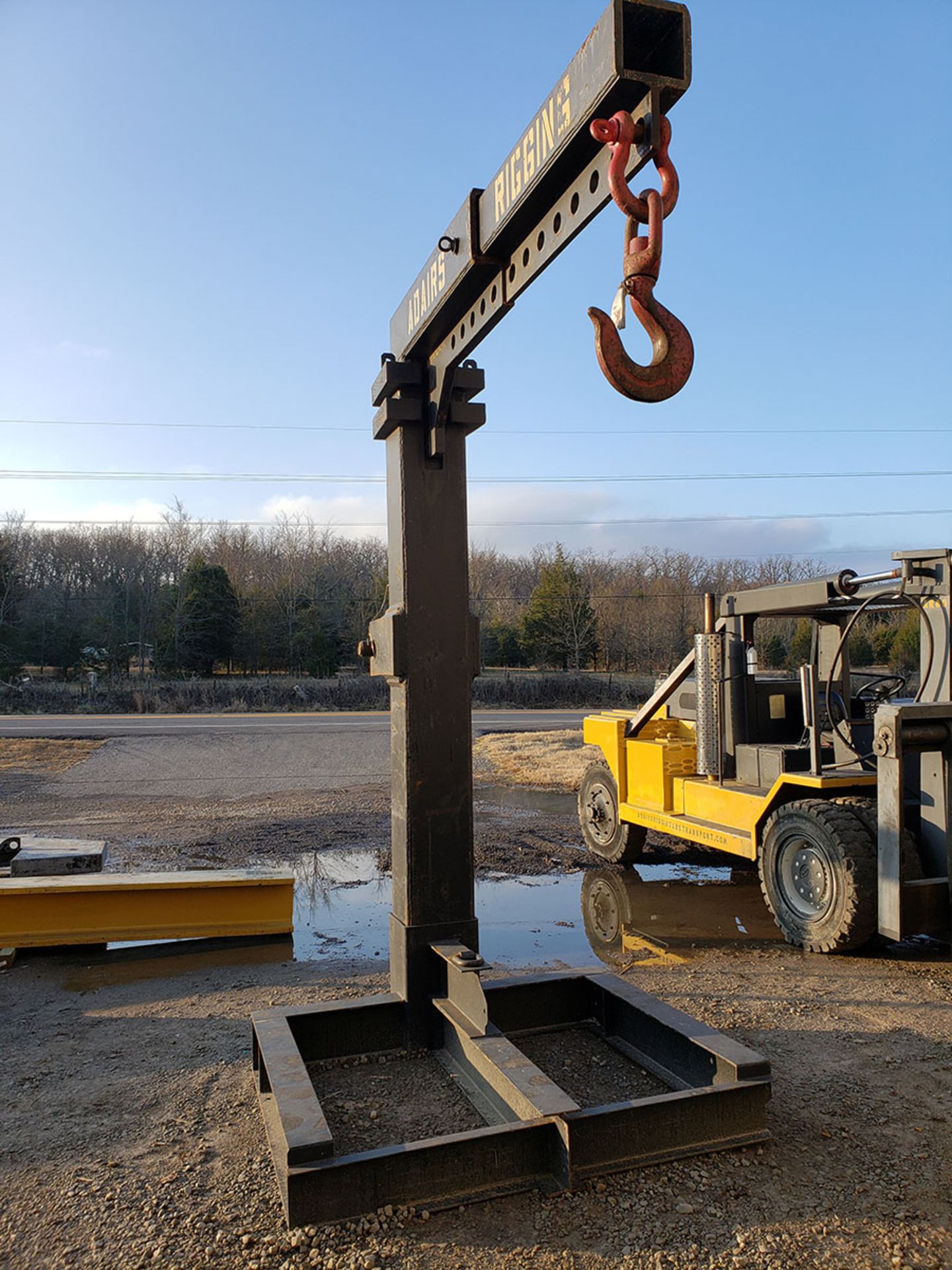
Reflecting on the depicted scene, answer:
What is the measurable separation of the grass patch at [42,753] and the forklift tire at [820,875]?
12.8 meters

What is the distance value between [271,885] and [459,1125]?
336 centimetres

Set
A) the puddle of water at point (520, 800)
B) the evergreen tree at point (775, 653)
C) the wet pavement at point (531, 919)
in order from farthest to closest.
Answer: the evergreen tree at point (775, 653) < the puddle of water at point (520, 800) < the wet pavement at point (531, 919)

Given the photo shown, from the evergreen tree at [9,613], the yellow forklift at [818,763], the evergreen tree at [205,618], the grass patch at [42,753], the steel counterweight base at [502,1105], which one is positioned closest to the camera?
the steel counterweight base at [502,1105]

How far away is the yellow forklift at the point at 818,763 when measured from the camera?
17.2 ft

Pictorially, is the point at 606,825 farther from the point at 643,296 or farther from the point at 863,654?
the point at 863,654

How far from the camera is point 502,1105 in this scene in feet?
12.0

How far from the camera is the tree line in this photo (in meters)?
37.1

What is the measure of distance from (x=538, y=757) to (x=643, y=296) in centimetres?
1523

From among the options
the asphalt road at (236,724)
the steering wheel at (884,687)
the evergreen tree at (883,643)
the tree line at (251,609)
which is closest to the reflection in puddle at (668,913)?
the steering wheel at (884,687)

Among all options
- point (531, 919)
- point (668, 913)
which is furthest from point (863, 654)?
point (531, 919)

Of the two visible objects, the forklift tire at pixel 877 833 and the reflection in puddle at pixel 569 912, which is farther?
the reflection in puddle at pixel 569 912

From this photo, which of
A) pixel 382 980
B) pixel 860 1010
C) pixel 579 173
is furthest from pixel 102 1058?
pixel 579 173

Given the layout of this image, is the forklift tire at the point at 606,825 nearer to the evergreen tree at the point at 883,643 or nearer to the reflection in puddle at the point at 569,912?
the reflection in puddle at the point at 569,912

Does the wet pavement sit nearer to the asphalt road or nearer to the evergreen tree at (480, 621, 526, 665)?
the asphalt road
